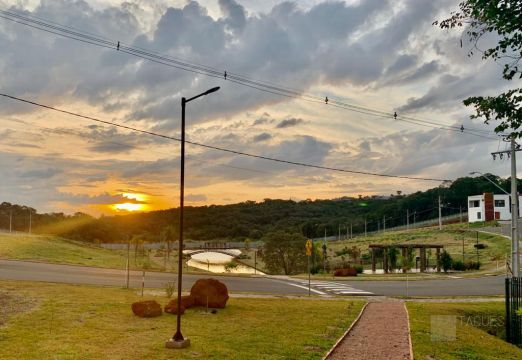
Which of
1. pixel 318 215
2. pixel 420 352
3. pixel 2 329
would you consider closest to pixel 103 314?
pixel 2 329

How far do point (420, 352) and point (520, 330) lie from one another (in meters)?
8.26

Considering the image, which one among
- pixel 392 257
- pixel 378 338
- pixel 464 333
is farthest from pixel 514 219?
pixel 392 257

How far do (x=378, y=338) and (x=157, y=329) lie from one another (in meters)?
7.78

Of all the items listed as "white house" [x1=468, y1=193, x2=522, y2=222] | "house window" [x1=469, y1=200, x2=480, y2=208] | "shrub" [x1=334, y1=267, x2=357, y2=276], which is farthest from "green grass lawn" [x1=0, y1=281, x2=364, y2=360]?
"house window" [x1=469, y1=200, x2=480, y2=208]

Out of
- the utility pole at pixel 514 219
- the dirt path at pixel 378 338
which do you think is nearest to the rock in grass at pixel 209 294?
the dirt path at pixel 378 338

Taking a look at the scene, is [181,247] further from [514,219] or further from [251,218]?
[251,218]

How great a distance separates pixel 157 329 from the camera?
666 inches

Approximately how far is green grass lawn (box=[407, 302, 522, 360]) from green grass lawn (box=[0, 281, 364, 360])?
2804 mm

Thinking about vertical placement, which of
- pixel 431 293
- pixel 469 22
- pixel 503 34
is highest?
pixel 469 22

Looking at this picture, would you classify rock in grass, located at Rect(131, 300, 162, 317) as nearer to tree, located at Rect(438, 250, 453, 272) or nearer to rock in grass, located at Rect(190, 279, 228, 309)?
rock in grass, located at Rect(190, 279, 228, 309)

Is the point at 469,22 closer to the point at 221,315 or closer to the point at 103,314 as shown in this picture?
the point at 221,315

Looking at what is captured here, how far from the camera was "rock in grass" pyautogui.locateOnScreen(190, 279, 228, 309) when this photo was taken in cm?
2147

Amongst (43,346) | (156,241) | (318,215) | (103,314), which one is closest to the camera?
(43,346)

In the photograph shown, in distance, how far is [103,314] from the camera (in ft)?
64.5
